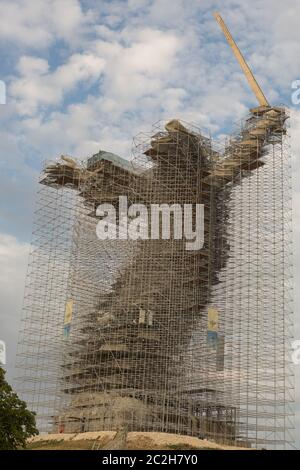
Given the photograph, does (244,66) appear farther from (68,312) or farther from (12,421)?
(12,421)

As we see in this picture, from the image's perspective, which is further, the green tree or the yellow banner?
the yellow banner

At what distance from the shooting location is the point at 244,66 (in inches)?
2926

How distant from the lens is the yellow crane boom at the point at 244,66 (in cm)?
7156

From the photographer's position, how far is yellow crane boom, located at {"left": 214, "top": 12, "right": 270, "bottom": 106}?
71.6 metres

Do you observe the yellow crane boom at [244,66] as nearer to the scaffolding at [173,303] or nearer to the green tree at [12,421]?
the scaffolding at [173,303]

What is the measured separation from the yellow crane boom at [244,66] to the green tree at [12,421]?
43171 mm

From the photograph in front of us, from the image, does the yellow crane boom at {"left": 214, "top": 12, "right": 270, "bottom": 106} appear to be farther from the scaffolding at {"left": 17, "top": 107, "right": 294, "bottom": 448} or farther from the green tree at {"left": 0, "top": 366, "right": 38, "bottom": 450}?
the green tree at {"left": 0, "top": 366, "right": 38, "bottom": 450}

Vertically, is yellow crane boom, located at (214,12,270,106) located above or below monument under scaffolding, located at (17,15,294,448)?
above

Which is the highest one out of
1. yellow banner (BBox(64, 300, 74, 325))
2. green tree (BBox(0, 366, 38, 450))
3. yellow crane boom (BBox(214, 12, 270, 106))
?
yellow crane boom (BBox(214, 12, 270, 106))

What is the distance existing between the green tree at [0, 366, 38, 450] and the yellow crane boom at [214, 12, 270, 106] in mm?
43171

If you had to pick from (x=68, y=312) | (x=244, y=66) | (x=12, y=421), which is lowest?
(x=12, y=421)

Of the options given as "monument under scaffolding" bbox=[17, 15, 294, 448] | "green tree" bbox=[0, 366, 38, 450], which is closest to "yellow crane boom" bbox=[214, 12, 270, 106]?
"monument under scaffolding" bbox=[17, 15, 294, 448]

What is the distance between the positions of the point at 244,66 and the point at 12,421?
1993 inches

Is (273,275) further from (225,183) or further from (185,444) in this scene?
(185,444)
